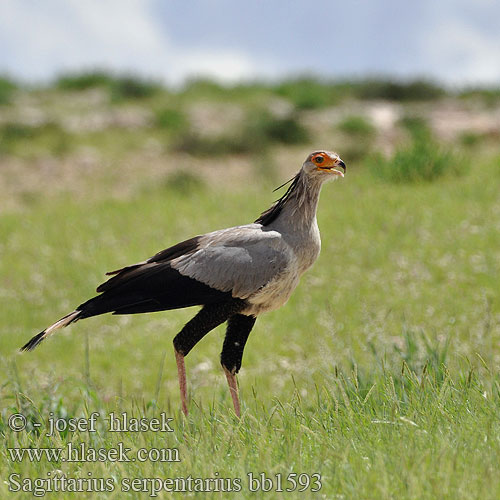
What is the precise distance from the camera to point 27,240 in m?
11.9

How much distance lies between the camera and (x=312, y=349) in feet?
24.7

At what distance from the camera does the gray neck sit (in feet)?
15.3

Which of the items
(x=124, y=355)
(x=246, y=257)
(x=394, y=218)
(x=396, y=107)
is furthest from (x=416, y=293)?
(x=396, y=107)

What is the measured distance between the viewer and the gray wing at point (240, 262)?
448cm

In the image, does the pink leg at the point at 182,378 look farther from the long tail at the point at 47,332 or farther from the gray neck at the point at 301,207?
the gray neck at the point at 301,207

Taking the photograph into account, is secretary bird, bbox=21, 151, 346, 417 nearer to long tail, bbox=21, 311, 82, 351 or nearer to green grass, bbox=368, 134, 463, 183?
long tail, bbox=21, 311, 82, 351

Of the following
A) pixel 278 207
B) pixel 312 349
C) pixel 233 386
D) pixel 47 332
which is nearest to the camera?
pixel 47 332

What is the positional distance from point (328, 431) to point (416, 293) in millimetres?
4379

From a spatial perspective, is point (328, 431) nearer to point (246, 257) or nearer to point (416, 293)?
point (246, 257)

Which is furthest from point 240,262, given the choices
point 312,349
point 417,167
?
point 417,167

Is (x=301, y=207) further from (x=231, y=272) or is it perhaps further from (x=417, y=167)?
(x=417, y=167)

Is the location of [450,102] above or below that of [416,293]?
above

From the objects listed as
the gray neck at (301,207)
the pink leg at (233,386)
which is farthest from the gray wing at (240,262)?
the pink leg at (233,386)

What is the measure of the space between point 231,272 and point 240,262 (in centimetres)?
9
